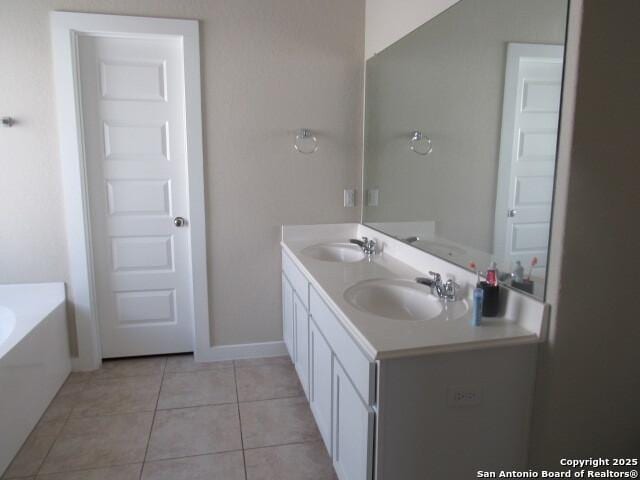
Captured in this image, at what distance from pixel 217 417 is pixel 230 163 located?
1.52 meters

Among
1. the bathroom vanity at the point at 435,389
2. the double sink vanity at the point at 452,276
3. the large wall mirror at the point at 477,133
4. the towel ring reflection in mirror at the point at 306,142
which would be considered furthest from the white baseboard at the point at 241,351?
the bathroom vanity at the point at 435,389

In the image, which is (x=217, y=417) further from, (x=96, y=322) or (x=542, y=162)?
(x=542, y=162)

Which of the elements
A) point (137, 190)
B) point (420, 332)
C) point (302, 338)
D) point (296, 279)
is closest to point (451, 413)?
point (420, 332)

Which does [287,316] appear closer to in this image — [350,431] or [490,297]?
[350,431]

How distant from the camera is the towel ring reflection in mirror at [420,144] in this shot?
2.30 m

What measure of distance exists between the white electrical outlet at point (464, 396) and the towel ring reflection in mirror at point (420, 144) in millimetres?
1216

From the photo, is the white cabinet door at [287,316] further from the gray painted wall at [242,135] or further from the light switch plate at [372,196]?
the light switch plate at [372,196]

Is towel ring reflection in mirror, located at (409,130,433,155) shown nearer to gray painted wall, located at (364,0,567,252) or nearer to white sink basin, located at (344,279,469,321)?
gray painted wall, located at (364,0,567,252)

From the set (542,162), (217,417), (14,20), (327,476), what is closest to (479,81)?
(542,162)

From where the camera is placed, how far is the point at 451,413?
147 centimetres

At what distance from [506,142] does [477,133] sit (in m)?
0.21

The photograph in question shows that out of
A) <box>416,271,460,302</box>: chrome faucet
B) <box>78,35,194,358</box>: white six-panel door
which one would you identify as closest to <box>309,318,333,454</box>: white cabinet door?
<box>416,271,460,302</box>: chrome faucet

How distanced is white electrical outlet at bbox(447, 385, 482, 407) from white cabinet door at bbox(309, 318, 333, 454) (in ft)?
1.93

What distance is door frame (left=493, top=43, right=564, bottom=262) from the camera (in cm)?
163
